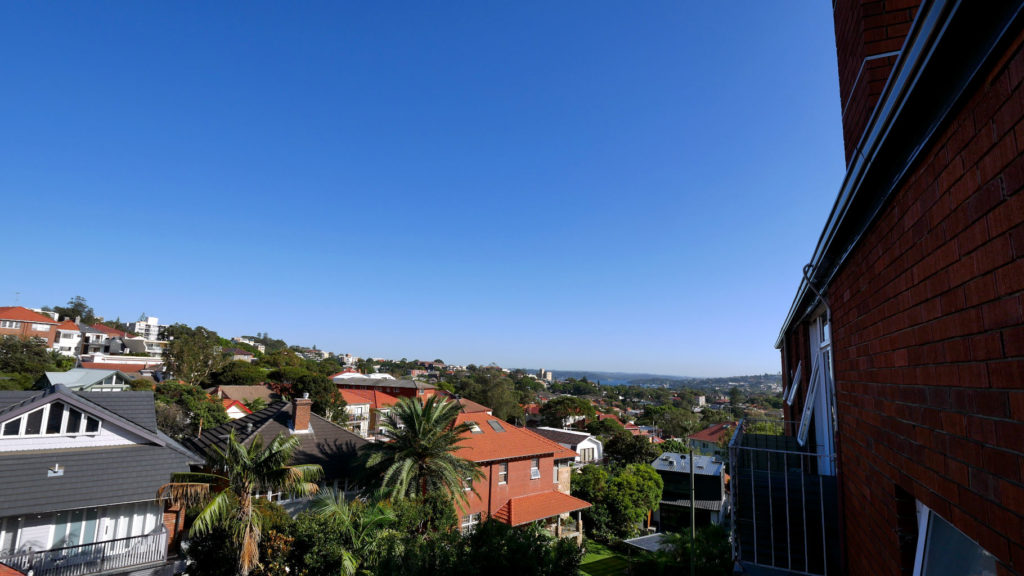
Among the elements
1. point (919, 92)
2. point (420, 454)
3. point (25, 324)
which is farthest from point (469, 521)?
point (25, 324)

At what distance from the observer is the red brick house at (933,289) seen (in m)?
1.81

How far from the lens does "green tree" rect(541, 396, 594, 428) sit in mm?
70688

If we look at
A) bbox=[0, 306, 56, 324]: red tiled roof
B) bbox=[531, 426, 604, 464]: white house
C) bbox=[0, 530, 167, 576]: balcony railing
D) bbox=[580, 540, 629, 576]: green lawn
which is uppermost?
bbox=[0, 306, 56, 324]: red tiled roof

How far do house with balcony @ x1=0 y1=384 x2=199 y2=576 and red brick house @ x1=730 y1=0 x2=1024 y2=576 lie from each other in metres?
19.7

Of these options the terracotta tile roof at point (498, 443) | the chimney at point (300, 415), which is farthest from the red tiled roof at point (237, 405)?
the terracotta tile roof at point (498, 443)

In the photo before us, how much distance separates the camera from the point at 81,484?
15211 mm

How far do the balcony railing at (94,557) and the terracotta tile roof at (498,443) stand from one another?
12.1 meters

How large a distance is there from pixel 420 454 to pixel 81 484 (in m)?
10.9

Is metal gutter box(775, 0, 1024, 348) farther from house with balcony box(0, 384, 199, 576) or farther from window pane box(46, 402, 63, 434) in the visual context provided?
window pane box(46, 402, 63, 434)

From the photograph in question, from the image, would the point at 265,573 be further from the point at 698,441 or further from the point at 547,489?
the point at 698,441

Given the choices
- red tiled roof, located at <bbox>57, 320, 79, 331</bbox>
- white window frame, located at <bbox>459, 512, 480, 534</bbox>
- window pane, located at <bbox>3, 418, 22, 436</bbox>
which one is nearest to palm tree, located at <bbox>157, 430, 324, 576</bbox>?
window pane, located at <bbox>3, 418, 22, 436</bbox>

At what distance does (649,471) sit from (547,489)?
951cm

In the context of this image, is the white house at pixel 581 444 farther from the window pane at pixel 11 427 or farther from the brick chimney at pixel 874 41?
the brick chimney at pixel 874 41

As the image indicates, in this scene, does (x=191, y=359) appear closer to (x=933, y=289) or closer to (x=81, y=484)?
(x=81, y=484)
